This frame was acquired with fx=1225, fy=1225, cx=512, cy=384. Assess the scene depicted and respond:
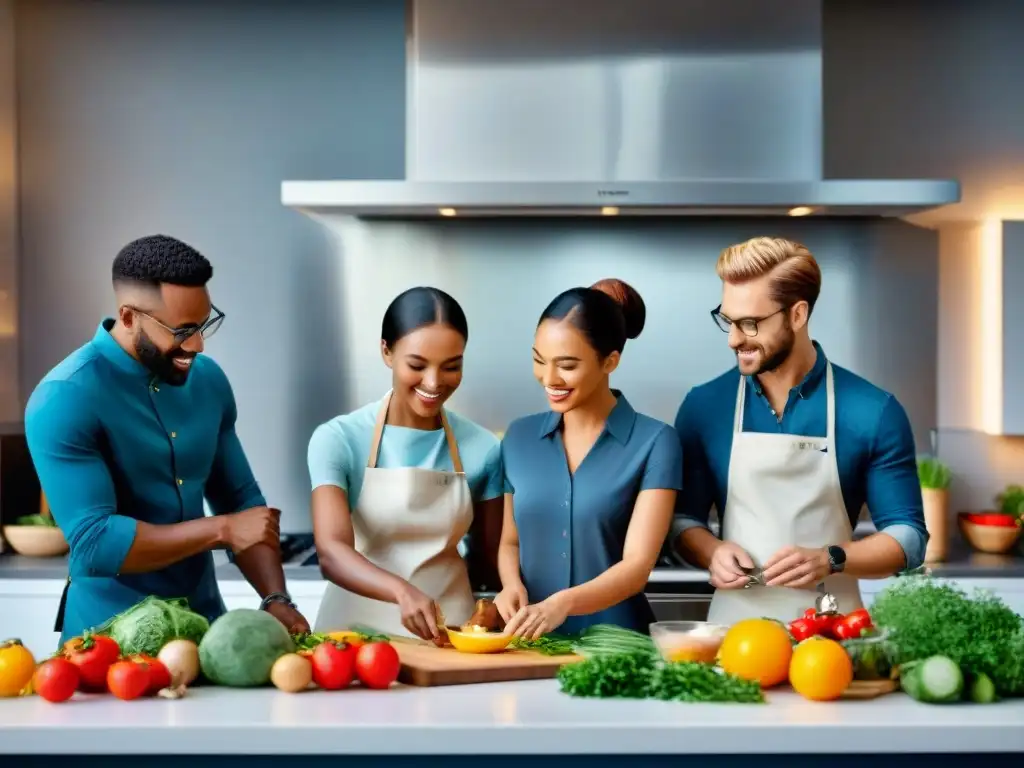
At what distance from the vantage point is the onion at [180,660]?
77.0 inches

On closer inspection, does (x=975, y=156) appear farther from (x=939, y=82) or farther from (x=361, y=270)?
(x=361, y=270)

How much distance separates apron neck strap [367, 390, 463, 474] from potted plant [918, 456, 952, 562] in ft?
6.35

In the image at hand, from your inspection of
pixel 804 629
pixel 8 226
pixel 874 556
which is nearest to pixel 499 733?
pixel 804 629

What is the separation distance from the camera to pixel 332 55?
4.31 metres

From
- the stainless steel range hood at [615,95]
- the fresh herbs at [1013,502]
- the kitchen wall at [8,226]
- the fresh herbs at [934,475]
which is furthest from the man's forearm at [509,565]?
the kitchen wall at [8,226]

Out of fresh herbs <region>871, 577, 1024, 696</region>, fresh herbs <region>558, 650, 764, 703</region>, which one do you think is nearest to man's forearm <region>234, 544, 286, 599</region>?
fresh herbs <region>558, 650, 764, 703</region>

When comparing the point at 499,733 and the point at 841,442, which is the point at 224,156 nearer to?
the point at 841,442

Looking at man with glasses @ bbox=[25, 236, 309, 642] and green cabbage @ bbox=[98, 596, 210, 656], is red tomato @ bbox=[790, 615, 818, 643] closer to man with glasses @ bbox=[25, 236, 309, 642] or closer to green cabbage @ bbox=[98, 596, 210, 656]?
man with glasses @ bbox=[25, 236, 309, 642]

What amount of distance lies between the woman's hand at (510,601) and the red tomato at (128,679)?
645 millimetres

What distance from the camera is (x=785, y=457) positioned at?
2.56 meters

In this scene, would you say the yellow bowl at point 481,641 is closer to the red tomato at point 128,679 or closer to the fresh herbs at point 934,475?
the red tomato at point 128,679

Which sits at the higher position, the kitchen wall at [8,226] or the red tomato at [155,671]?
the kitchen wall at [8,226]

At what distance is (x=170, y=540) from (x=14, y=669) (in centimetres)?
39

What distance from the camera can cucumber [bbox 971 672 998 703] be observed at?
6.23ft
